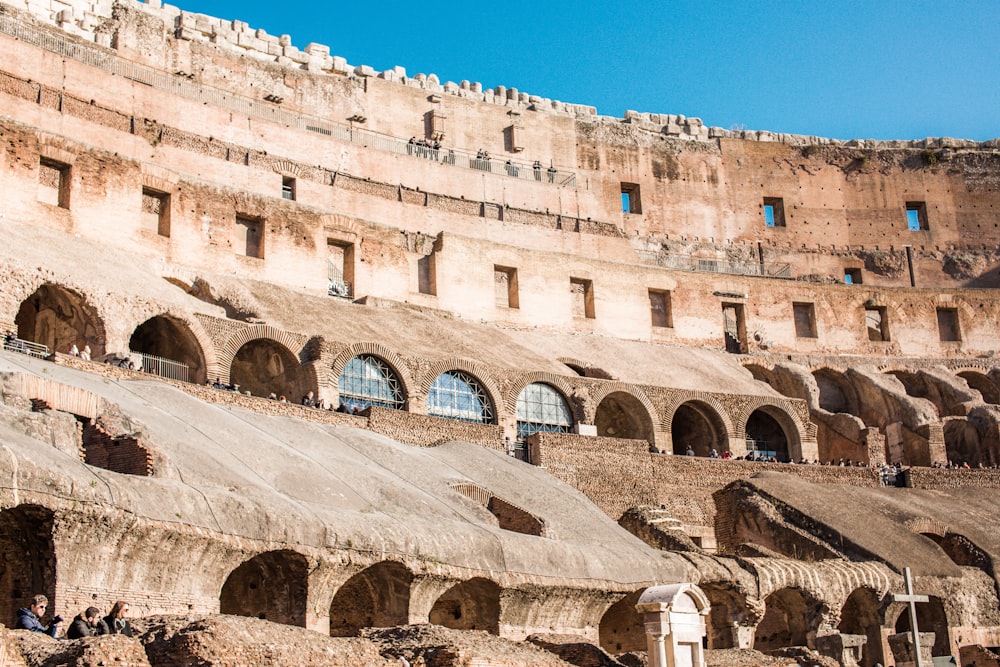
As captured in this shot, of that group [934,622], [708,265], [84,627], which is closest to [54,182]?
[84,627]

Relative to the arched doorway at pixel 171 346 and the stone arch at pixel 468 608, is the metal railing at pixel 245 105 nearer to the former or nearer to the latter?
the arched doorway at pixel 171 346

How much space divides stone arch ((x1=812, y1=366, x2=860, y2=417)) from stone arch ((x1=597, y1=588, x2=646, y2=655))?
81.4 feet

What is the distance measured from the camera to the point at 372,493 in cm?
2123

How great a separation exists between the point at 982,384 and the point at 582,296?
16.7 metres

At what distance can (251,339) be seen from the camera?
30.5m

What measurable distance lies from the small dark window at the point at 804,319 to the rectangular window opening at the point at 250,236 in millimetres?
22248

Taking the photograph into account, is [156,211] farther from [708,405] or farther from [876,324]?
[876,324]

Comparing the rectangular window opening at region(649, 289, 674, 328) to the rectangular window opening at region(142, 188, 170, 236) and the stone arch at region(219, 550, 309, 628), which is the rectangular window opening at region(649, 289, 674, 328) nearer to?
the rectangular window opening at region(142, 188, 170, 236)

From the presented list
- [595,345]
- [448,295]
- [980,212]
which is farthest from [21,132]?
[980,212]

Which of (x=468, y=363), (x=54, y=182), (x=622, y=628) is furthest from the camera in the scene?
(x=468, y=363)

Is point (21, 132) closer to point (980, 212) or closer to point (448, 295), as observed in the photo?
point (448, 295)

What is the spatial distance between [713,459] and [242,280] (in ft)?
47.1

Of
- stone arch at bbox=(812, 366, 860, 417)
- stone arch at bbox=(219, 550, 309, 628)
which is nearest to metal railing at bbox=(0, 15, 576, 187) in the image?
stone arch at bbox=(812, 366, 860, 417)

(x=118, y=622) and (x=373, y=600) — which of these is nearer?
(x=118, y=622)
